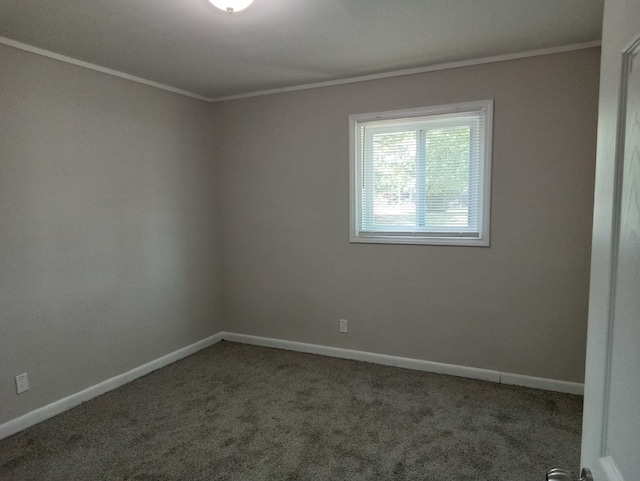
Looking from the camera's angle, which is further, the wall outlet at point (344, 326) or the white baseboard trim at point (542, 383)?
the wall outlet at point (344, 326)

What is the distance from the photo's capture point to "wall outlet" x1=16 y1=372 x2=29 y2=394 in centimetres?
258

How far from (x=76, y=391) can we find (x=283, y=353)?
168 centimetres

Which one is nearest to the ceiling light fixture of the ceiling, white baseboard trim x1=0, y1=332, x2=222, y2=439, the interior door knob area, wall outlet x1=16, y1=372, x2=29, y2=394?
the ceiling

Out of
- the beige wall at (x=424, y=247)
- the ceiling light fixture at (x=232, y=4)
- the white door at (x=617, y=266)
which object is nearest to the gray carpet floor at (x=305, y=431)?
the beige wall at (x=424, y=247)

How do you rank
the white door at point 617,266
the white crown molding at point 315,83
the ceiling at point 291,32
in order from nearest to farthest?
the white door at point 617,266 → the ceiling at point 291,32 → the white crown molding at point 315,83

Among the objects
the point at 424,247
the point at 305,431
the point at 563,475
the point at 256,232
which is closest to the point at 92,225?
the point at 256,232

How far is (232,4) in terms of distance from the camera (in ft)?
6.26

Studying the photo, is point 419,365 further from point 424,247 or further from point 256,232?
point 256,232

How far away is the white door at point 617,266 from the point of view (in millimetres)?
646

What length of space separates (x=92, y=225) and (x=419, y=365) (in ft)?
9.17

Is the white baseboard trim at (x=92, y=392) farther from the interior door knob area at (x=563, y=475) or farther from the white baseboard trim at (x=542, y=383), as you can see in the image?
the interior door knob area at (x=563, y=475)

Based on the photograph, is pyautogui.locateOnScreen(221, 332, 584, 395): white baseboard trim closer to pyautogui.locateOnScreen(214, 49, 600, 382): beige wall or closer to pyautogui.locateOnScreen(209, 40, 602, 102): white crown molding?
pyautogui.locateOnScreen(214, 49, 600, 382): beige wall

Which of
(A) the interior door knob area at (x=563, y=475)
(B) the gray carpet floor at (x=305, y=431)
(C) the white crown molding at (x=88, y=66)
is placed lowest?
(B) the gray carpet floor at (x=305, y=431)

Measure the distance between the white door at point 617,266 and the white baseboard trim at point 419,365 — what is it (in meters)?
2.50
